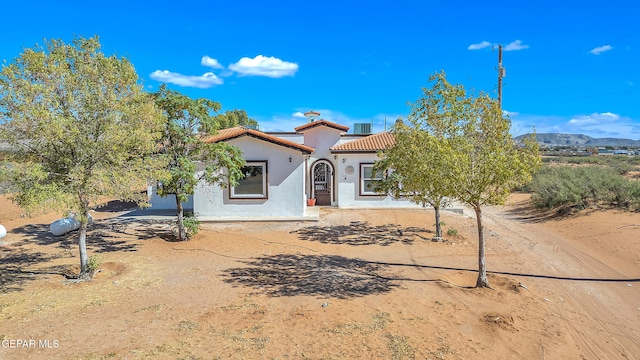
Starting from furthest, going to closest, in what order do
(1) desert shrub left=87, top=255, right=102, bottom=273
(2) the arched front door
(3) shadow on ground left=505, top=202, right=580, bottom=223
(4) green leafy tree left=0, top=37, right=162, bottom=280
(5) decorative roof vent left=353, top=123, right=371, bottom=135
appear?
(5) decorative roof vent left=353, top=123, right=371, bottom=135, (2) the arched front door, (3) shadow on ground left=505, top=202, right=580, bottom=223, (1) desert shrub left=87, top=255, right=102, bottom=273, (4) green leafy tree left=0, top=37, right=162, bottom=280

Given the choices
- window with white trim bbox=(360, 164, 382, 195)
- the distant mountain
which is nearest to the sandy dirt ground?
window with white trim bbox=(360, 164, 382, 195)

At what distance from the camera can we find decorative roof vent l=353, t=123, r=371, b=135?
2431cm

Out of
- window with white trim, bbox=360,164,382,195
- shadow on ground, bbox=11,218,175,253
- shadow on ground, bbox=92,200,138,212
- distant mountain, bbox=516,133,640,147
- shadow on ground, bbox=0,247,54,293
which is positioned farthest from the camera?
distant mountain, bbox=516,133,640,147

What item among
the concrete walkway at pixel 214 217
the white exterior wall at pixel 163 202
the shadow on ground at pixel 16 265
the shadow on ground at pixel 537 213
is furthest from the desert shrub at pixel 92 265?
the shadow on ground at pixel 537 213

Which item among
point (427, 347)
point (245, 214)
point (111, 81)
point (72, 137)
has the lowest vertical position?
point (427, 347)

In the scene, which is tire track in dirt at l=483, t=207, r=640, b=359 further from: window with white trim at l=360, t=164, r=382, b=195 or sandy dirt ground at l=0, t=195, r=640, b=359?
window with white trim at l=360, t=164, r=382, b=195

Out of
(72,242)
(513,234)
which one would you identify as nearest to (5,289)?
(72,242)

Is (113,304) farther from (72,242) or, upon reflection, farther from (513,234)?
(513,234)

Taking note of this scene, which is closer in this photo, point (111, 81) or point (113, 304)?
point (113, 304)

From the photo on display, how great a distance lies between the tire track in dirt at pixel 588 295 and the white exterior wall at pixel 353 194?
247 inches

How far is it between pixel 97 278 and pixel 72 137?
11.5 feet

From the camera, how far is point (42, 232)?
13.7 m

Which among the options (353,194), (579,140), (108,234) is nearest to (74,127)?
(108,234)

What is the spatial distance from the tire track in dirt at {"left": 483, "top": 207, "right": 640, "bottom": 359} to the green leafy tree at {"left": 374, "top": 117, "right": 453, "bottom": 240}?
3025 millimetres
